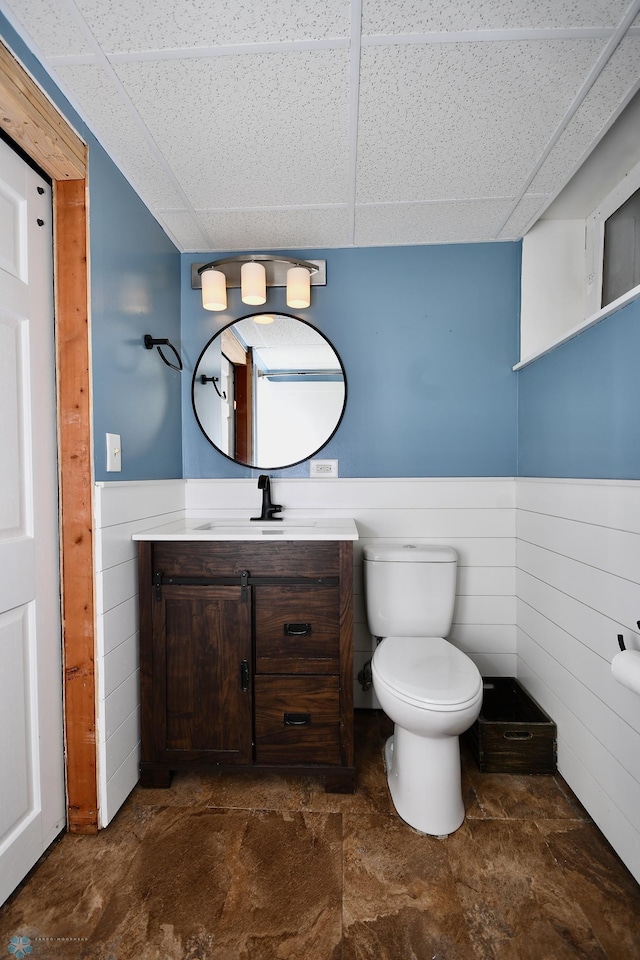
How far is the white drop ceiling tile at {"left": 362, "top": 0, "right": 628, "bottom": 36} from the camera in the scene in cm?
111

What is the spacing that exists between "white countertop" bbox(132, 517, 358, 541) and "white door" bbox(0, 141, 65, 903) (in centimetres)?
39

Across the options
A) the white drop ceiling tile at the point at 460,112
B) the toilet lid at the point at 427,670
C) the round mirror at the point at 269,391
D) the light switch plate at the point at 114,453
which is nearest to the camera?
the white drop ceiling tile at the point at 460,112

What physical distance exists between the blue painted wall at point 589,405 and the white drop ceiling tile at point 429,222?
0.63m

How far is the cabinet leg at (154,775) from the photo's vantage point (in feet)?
5.70

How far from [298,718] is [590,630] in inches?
40.5

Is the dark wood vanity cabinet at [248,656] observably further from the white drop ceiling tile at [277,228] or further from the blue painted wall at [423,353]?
the white drop ceiling tile at [277,228]

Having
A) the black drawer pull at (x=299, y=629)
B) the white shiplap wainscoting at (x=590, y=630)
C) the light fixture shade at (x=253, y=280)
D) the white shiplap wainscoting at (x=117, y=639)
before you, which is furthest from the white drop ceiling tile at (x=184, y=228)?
the white shiplap wainscoting at (x=590, y=630)

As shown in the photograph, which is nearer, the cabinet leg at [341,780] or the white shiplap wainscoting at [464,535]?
the cabinet leg at [341,780]

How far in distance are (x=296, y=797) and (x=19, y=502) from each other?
1341 mm

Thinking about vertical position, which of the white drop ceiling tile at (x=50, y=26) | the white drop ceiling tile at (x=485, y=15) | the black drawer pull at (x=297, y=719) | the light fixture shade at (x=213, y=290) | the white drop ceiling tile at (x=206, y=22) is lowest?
the black drawer pull at (x=297, y=719)

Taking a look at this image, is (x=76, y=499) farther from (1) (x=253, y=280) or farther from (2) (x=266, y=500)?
(1) (x=253, y=280)

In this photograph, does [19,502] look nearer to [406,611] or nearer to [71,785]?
[71,785]

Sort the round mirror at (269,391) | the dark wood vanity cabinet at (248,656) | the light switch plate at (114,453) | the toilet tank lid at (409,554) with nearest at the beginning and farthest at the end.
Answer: the light switch plate at (114,453)
the dark wood vanity cabinet at (248,656)
the toilet tank lid at (409,554)
the round mirror at (269,391)

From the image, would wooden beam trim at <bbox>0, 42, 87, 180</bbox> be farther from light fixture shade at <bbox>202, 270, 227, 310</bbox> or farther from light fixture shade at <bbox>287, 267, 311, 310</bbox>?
light fixture shade at <bbox>287, 267, 311, 310</bbox>
